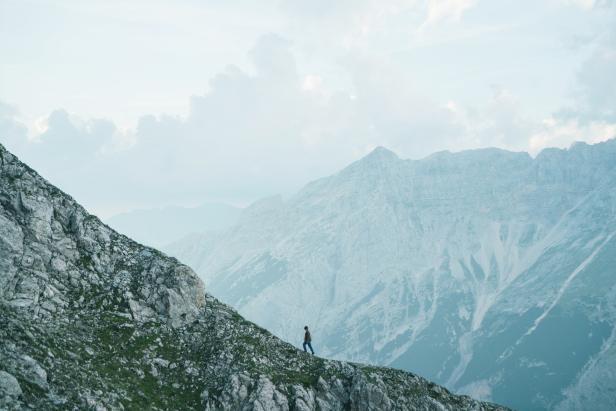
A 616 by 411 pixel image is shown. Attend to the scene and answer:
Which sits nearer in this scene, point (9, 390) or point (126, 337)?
point (9, 390)

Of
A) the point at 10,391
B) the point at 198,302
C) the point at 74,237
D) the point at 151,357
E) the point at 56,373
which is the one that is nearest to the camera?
the point at 10,391

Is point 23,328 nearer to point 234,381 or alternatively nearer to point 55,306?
point 55,306

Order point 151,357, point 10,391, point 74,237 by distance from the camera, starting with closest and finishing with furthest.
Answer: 1. point 10,391
2. point 151,357
3. point 74,237

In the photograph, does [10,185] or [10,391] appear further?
[10,185]

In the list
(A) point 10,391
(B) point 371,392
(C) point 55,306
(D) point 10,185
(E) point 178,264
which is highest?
(D) point 10,185

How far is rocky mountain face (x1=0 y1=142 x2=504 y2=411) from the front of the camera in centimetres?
4834

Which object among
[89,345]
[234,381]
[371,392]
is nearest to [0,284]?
[89,345]

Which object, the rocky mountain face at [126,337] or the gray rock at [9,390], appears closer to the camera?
the gray rock at [9,390]

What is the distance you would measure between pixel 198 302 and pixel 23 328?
21175 millimetres

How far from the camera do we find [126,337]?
185 feet

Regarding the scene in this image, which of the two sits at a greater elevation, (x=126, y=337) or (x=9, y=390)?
(x=126, y=337)

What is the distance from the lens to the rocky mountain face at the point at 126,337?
1903 inches

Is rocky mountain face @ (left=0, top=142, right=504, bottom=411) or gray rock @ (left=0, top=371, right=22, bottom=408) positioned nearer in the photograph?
gray rock @ (left=0, top=371, right=22, bottom=408)

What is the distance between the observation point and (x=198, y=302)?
65.4 meters
